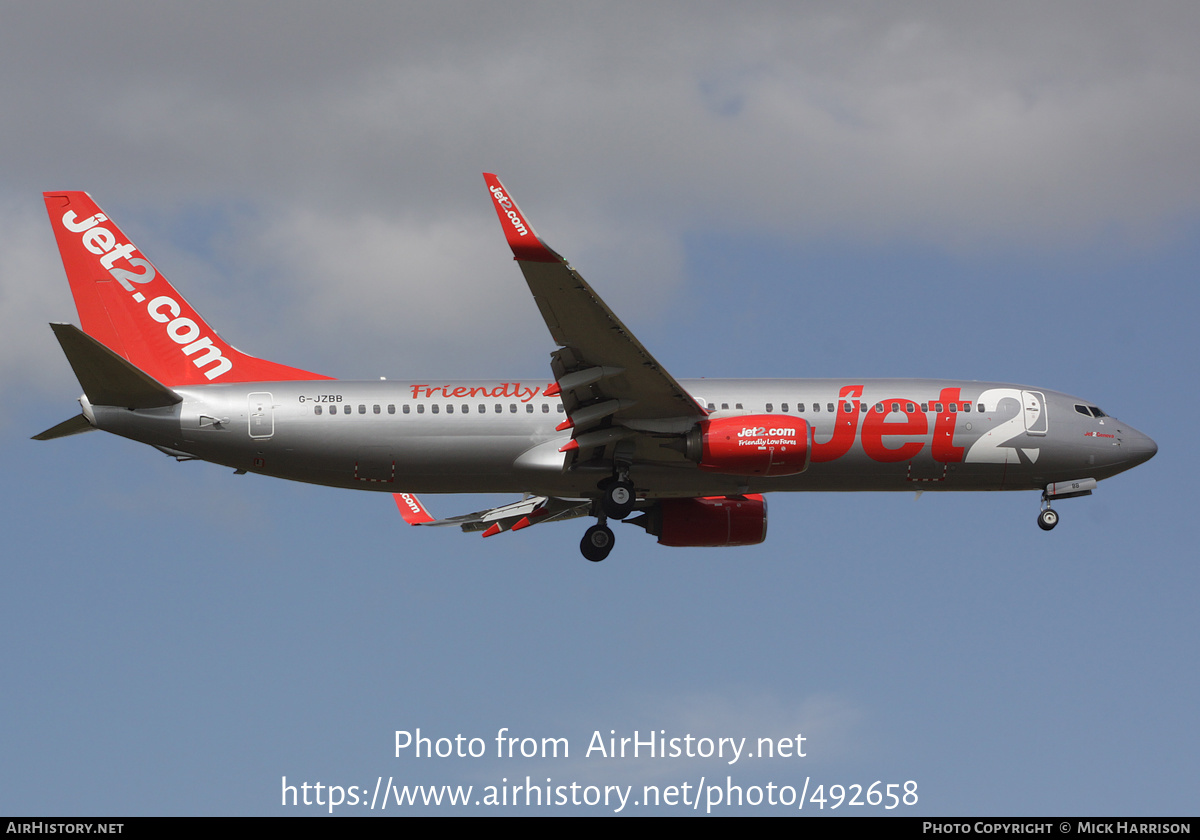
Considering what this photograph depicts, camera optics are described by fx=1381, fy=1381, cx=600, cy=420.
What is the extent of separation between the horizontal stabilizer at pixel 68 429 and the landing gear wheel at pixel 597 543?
14.9 meters

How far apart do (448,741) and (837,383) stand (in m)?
17.8

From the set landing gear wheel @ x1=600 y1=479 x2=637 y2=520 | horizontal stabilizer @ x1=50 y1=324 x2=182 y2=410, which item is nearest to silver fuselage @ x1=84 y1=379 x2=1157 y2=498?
horizontal stabilizer @ x1=50 y1=324 x2=182 y2=410

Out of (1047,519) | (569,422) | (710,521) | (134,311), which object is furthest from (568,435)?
(1047,519)

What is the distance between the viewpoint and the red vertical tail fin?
42156mm

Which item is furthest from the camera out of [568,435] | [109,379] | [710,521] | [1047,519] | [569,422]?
[710,521]

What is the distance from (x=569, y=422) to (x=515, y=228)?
821 cm

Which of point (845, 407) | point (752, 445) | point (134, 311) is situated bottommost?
point (752, 445)

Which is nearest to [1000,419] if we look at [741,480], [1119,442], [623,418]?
[1119,442]

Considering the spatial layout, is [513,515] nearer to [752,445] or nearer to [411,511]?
[411,511]

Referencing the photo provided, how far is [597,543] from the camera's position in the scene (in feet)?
139

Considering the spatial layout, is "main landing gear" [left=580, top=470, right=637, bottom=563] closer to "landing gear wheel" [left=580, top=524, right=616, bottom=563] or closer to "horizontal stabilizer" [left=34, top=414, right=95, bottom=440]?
"landing gear wheel" [left=580, top=524, right=616, bottom=563]

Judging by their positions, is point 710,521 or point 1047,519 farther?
point 710,521

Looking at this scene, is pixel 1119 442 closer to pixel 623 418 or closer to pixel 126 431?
pixel 623 418

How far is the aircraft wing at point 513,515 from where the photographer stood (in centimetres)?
4722
